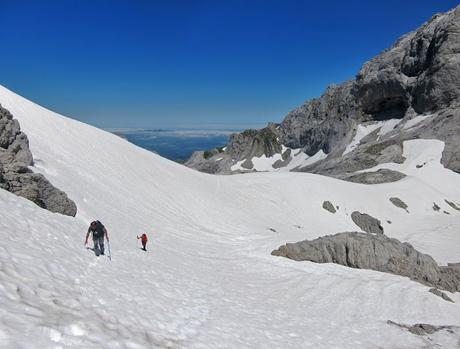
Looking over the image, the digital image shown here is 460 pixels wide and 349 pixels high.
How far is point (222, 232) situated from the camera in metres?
32.1

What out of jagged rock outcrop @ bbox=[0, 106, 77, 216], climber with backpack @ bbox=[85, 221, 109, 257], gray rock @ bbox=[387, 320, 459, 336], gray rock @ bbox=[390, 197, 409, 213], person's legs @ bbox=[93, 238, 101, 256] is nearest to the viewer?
gray rock @ bbox=[387, 320, 459, 336]

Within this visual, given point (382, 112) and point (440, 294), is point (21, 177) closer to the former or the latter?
point (440, 294)

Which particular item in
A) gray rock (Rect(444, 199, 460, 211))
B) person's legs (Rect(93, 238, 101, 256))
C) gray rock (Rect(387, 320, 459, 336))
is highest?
Result: person's legs (Rect(93, 238, 101, 256))

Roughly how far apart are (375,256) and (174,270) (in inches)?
579

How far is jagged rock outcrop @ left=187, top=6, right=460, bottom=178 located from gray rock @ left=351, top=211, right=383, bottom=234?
15.7m

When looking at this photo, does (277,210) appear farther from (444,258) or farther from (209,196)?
(444,258)

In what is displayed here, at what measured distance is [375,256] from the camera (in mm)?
26094

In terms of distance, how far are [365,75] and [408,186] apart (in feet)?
283

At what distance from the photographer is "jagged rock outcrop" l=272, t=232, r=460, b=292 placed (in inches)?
981

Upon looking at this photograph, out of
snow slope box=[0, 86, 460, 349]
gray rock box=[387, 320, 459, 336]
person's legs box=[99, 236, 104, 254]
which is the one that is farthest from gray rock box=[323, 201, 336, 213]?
person's legs box=[99, 236, 104, 254]

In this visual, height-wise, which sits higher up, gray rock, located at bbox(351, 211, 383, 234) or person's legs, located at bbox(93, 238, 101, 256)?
person's legs, located at bbox(93, 238, 101, 256)

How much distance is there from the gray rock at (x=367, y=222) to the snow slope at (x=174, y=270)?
4.81ft

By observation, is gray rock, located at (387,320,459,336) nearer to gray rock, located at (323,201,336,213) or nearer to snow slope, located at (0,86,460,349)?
snow slope, located at (0,86,460,349)

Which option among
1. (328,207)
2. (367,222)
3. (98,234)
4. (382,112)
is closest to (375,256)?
(98,234)
